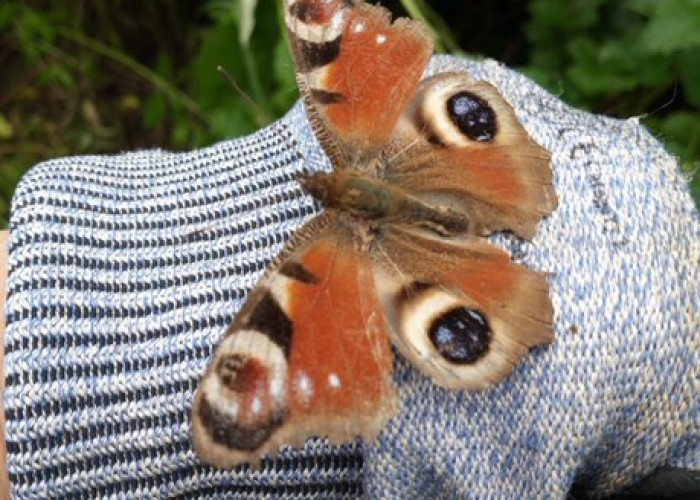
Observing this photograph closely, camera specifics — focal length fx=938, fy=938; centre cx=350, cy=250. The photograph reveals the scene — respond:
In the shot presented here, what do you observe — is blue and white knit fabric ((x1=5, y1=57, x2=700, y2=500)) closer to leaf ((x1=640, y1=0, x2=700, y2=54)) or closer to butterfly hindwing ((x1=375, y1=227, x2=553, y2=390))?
butterfly hindwing ((x1=375, y1=227, x2=553, y2=390))

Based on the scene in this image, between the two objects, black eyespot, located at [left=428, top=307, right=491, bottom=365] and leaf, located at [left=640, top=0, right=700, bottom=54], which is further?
leaf, located at [left=640, top=0, right=700, bottom=54]

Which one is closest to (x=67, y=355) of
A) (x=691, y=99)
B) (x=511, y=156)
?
(x=511, y=156)

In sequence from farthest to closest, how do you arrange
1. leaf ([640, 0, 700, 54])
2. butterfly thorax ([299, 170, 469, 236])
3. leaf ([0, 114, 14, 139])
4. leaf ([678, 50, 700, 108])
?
1. leaf ([0, 114, 14, 139])
2. leaf ([678, 50, 700, 108])
3. leaf ([640, 0, 700, 54])
4. butterfly thorax ([299, 170, 469, 236])

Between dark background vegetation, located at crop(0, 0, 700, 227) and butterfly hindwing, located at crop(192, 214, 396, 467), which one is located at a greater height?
dark background vegetation, located at crop(0, 0, 700, 227)

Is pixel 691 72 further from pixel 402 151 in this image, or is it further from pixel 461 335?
pixel 461 335

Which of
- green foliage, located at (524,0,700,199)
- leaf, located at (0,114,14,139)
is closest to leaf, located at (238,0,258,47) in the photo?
green foliage, located at (524,0,700,199)

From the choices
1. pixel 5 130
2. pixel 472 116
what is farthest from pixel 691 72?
pixel 5 130

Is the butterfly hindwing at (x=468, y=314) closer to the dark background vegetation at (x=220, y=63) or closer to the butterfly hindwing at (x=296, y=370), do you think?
the butterfly hindwing at (x=296, y=370)
